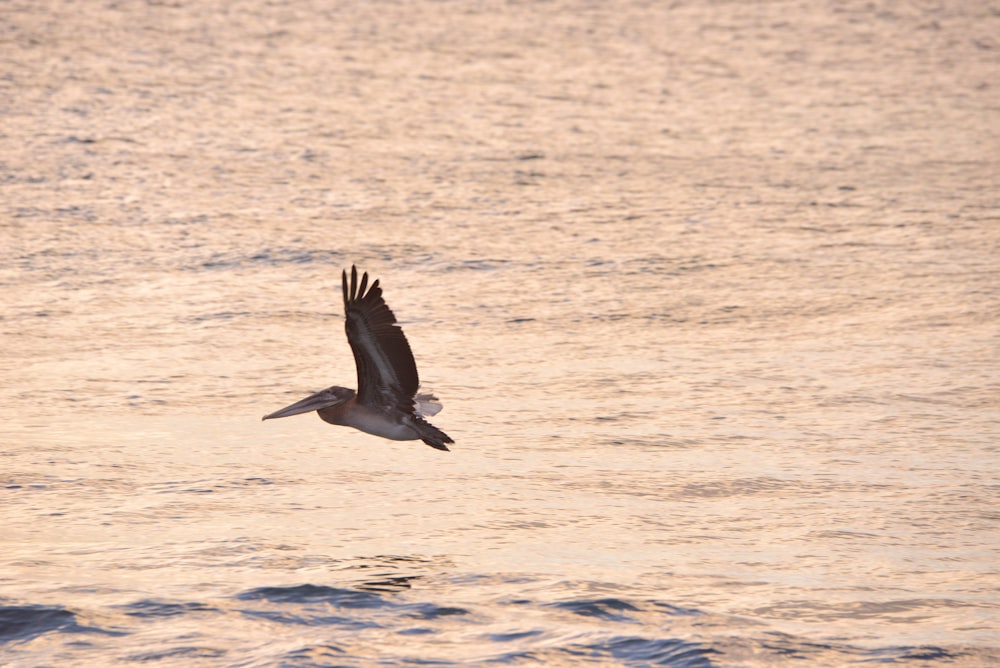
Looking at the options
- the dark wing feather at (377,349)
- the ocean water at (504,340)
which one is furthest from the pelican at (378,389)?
the ocean water at (504,340)

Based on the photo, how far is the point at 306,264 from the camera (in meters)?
11.1

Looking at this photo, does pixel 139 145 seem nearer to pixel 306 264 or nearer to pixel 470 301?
pixel 306 264

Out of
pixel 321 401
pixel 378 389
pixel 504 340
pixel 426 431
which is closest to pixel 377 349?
pixel 378 389

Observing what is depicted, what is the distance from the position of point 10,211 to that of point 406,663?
6.94 m

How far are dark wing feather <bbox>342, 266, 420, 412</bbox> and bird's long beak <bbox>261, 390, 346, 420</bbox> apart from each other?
295 mm

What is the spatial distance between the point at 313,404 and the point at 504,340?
7.40 feet

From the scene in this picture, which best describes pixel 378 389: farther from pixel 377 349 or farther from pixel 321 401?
pixel 321 401

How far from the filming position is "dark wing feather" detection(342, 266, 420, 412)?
23.1ft

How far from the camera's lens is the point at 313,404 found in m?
7.82

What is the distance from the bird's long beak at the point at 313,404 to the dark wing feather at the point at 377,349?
30 cm

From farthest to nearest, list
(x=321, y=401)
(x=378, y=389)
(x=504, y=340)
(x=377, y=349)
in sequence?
(x=504, y=340)
(x=321, y=401)
(x=378, y=389)
(x=377, y=349)

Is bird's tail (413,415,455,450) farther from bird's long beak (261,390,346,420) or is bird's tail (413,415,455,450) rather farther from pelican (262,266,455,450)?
bird's long beak (261,390,346,420)

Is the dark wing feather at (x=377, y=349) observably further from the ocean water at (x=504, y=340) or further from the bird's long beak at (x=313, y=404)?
the ocean water at (x=504, y=340)

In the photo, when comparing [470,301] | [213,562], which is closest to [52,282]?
[470,301]
